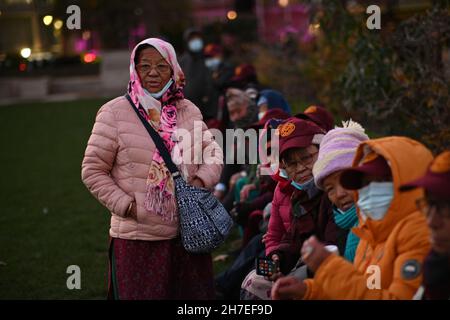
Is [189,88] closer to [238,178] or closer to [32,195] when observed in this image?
[32,195]

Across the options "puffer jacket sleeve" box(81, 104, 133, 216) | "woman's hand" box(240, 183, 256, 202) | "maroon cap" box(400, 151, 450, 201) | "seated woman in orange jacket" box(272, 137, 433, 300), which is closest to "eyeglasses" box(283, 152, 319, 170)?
"puffer jacket sleeve" box(81, 104, 133, 216)

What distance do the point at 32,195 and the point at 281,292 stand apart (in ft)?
29.2

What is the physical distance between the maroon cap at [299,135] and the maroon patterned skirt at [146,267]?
0.86m

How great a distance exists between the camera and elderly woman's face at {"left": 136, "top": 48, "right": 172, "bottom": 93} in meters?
4.68

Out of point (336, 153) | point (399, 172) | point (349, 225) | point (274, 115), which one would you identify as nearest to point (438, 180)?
point (399, 172)

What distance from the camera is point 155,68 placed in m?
4.68

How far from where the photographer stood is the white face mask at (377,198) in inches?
133

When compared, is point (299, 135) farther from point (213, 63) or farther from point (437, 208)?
point (213, 63)

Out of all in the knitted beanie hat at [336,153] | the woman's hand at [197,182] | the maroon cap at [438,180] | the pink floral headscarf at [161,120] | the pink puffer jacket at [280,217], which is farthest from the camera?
the pink puffer jacket at [280,217]

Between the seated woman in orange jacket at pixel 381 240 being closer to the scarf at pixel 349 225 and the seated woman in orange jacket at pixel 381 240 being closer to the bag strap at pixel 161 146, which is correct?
the scarf at pixel 349 225

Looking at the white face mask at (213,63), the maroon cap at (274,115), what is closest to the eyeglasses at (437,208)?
the maroon cap at (274,115)

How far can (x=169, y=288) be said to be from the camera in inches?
183
